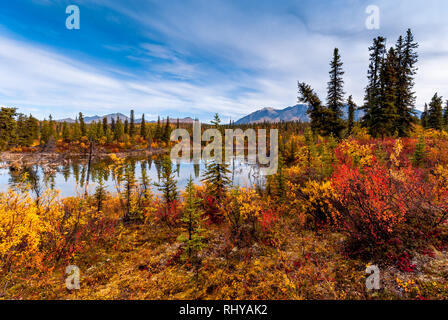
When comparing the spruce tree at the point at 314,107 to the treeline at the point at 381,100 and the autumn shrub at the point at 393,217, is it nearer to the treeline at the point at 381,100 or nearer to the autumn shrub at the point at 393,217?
the treeline at the point at 381,100

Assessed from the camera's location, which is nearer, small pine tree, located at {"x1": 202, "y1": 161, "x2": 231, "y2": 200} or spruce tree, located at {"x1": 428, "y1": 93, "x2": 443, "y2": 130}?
small pine tree, located at {"x1": 202, "y1": 161, "x2": 231, "y2": 200}

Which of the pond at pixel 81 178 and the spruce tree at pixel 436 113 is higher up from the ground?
Answer: the spruce tree at pixel 436 113

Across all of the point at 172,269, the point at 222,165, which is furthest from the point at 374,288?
the point at 222,165

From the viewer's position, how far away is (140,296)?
642 centimetres

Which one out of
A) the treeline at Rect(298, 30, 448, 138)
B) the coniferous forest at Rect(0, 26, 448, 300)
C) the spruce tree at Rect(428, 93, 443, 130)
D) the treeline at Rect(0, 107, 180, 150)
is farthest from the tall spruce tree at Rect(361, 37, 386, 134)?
the treeline at Rect(0, 107, 180, 150)

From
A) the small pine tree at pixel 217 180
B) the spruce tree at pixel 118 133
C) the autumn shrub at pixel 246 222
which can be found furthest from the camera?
the spruce tree at pixel 118 133

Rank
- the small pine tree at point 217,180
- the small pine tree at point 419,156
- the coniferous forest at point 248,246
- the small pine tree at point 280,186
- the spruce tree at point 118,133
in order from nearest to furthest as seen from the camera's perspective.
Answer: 1. the coniferous forest at point 248,246
2. the small pine tree at point 280,186
3. the small pine tree at point 217,180
4. the small pine tree at point 419,156
5. the spruce tree at point 118,133

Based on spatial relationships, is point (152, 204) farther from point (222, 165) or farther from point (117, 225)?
point (222, 165)

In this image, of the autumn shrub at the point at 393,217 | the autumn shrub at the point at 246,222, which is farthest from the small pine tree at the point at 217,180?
the autumn shrub at the point at 393,217

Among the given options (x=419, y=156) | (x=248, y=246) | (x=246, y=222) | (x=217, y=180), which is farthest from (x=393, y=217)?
(x=419, y=156)

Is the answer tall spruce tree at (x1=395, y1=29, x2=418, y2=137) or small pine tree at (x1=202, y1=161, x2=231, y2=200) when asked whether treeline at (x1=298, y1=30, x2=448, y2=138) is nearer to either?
tall spruce tree at (x1=395, y1=29, x2=418, y2=137)

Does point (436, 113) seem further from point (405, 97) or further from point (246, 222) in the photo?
point (246, 222)

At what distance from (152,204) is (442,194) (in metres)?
16.9

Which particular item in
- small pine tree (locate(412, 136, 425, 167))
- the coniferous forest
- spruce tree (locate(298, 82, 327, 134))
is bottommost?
the coniferous forest
